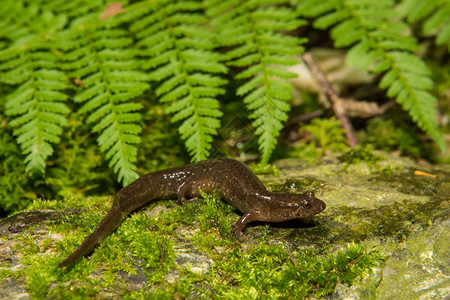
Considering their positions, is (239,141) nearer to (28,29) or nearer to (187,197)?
(187,197)

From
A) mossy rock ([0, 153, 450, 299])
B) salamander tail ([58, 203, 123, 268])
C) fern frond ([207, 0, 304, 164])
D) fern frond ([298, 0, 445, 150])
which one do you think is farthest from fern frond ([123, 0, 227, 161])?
fern frond ([298, 0, 445, 150])

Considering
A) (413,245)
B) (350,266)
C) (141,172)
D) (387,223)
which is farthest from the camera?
(141,172)

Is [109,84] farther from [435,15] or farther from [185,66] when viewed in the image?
[435,15]

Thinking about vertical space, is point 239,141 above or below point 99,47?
below

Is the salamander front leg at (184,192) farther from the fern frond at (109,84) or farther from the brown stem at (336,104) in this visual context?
the brown stem at (336,104)

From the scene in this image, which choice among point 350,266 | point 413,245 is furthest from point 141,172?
point 413,245

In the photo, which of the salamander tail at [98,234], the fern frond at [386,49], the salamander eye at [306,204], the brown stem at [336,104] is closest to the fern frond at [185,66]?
the salamander tail at [98,234]

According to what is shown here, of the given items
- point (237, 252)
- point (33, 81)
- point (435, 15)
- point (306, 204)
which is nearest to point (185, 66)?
point (33, 81)

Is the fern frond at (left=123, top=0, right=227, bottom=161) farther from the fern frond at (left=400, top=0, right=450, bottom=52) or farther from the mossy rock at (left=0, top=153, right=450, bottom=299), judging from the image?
the fern frond at (left=400, top=0, right=450, bottom=52)
